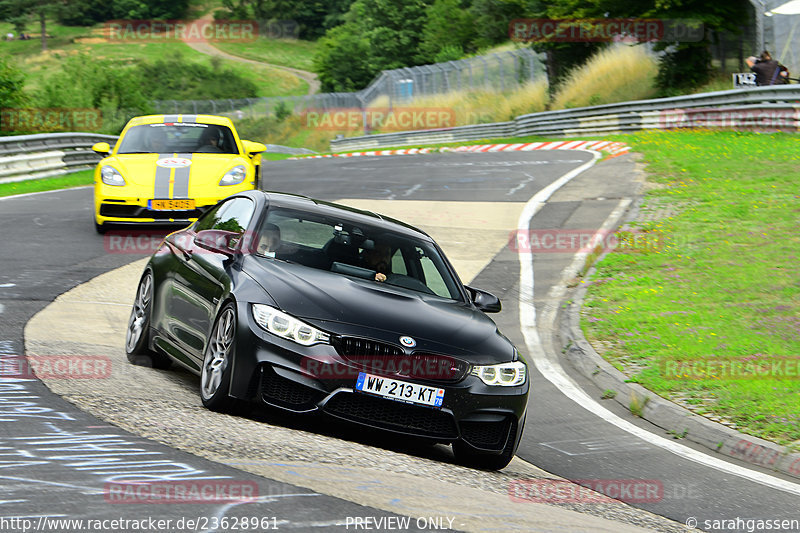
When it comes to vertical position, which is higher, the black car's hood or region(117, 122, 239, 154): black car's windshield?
region(117, 122, 239, 154): black car's windshield

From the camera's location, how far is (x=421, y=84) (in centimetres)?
6012

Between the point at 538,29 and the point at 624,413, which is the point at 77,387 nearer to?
the point at 624,413

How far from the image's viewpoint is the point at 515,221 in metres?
17.8

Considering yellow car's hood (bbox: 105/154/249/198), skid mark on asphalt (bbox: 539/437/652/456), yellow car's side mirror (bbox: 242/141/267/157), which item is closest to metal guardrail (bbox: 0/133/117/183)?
yellow car's side mirror (bbox: 242/141/267/157)

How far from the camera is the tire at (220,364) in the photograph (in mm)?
6277

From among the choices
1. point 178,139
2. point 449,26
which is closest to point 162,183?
point 178,139

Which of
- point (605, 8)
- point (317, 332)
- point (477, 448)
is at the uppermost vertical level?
point (605, 8)

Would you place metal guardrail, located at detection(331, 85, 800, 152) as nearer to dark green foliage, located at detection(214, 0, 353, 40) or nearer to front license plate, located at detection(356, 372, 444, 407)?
front license plate, located at detection(356, 372, 444, 407)

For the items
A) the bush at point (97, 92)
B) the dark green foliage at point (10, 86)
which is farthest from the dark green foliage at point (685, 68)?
the dark green foliage at point (10, 86)

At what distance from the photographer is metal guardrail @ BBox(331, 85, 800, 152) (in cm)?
2622

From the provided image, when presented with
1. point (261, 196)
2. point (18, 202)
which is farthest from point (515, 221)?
point (261, 196)

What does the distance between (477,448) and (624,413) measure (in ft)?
8.68

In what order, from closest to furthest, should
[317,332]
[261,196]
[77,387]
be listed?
[317,332] < [77,387] < [261,196]

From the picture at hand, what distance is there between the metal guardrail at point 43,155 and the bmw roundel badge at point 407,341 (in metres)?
18.6
